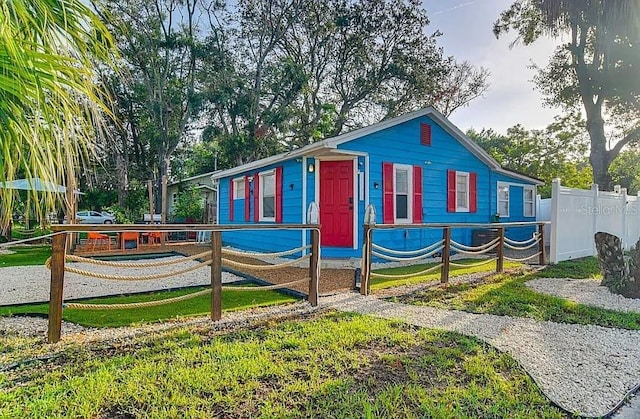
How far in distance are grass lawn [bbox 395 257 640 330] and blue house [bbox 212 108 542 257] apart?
2.92m

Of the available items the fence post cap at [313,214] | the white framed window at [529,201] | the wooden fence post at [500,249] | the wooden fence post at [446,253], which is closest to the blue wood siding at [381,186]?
the fence post cap at [313,214]

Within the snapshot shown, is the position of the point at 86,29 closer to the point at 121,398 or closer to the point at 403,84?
the point at 121,398

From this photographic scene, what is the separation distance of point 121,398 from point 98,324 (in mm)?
1915

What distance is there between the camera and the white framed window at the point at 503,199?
12.1 metres

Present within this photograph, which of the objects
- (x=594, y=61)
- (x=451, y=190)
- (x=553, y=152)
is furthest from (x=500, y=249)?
(x=553, y=152)

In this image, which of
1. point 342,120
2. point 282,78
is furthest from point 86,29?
point 342,120

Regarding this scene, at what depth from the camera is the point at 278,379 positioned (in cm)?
257

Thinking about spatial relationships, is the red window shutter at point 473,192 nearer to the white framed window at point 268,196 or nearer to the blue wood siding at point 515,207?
the blue wood siding at point 515,207

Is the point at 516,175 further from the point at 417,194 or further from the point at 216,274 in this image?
the point at 216,274

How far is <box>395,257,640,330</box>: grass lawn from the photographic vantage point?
4.27m

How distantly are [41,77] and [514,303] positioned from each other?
525 centimetres

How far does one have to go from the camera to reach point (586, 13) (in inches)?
409

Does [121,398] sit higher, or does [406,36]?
[406,36]

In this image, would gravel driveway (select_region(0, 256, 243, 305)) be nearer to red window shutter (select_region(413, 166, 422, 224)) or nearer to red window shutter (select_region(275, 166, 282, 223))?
red window shutter (select_region(275, 166, 282, 223))
